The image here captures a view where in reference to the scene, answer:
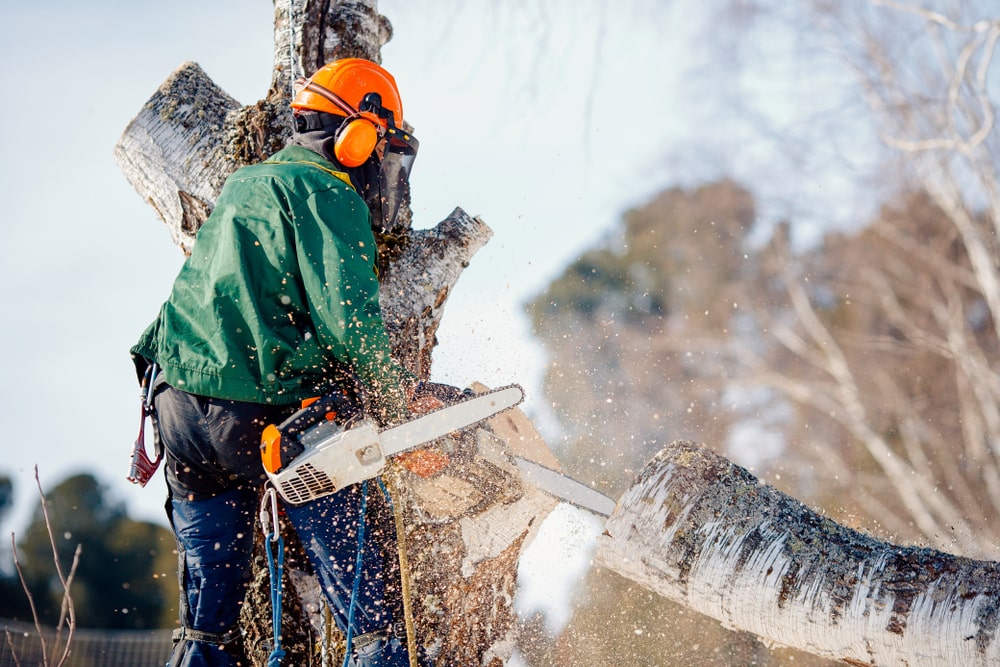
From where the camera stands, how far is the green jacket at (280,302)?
211cm

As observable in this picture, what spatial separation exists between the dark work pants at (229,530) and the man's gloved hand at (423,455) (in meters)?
0.20

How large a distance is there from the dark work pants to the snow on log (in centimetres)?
72

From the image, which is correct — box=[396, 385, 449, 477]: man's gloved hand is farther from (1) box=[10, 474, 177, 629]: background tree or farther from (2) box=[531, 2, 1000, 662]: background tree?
(1) box=[10, 474, 177, 629]: background tree

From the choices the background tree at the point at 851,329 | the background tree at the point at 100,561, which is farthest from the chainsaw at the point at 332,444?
the background tree at the point at 100,561

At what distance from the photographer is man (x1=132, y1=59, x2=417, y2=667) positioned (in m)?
2.12

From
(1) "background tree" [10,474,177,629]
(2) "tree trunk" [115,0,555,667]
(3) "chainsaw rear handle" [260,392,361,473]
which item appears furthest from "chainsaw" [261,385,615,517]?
(1) "background tree" [10,474,177,629]

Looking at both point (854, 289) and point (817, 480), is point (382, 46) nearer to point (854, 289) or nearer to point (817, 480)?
point (817, 480)

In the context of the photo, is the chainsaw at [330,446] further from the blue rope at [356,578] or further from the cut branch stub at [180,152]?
the cut branch stub at [180,152]

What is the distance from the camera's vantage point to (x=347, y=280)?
2084mm

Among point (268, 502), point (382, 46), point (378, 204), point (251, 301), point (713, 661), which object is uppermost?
point (382, 46)

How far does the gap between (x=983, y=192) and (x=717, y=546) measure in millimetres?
10605

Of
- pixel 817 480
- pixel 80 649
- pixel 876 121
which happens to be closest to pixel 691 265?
pixel 817 480

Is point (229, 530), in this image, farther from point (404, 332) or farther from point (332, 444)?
point (404, 332)

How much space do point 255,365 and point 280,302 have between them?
0.19 metres
